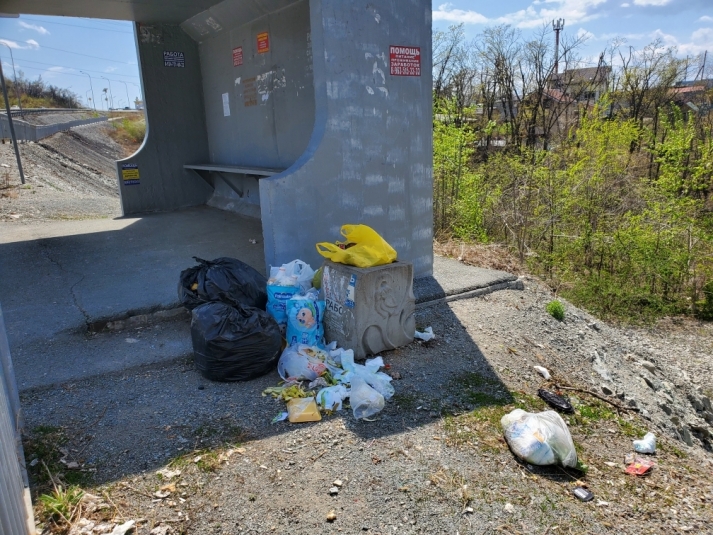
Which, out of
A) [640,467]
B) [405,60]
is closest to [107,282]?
[405,60]

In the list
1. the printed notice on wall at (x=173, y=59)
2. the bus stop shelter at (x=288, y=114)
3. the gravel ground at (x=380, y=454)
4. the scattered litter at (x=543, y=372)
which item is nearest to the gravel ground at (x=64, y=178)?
the bus stop shelter at (x=288, y=114)

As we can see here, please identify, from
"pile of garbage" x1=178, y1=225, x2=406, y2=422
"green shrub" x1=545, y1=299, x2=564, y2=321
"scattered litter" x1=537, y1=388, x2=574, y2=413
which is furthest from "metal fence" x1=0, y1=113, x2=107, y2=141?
"scattered litter" x1=537, y1=388, x2=574, y2=413

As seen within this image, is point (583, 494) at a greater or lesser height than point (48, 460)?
lesser

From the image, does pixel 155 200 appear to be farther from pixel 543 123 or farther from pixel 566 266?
pixel 543 123

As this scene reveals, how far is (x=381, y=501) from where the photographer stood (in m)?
2.58

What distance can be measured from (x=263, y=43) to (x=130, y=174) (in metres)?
3.19

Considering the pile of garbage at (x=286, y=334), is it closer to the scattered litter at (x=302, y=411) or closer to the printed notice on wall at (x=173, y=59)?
the scattered litter at (x=302, y=411)

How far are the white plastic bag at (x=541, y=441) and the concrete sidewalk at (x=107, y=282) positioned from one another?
6.90ft

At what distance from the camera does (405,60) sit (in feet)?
16.3

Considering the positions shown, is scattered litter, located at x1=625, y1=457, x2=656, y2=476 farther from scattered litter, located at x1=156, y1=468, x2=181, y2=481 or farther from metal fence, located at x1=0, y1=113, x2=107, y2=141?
metal fence, located at x1=0, y1=113, x2=107, y2=141

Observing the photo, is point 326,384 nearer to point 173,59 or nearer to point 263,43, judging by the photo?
point 263,43

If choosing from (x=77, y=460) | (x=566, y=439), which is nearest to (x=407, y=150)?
(x=566, y=439)

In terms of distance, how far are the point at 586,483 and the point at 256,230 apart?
523 cm

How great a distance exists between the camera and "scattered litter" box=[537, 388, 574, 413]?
12.0 ft
